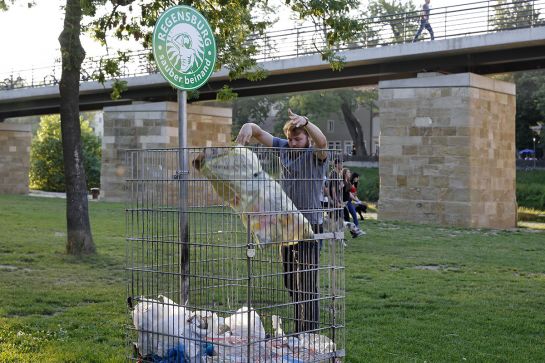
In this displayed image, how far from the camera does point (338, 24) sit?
1282cm

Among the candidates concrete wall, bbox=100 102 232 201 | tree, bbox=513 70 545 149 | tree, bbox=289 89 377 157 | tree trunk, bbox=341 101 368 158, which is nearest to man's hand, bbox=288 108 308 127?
concrete wall, bbox=100 102 232 201

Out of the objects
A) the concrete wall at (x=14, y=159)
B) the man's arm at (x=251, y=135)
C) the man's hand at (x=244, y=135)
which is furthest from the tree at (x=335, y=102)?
the man's hand at (x=244, y=135)

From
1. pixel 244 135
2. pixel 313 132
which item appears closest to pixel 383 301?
pixel 313 132

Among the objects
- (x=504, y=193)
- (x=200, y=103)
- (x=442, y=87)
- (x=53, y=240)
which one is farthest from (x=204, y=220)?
(x=200, y=103)

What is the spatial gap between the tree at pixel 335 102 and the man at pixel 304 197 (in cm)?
5599

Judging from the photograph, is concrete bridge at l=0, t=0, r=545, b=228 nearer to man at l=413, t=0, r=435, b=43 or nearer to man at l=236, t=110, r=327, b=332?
man at l=413, t=0, r=435, b=43

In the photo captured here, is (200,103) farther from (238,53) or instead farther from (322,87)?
(238,53)

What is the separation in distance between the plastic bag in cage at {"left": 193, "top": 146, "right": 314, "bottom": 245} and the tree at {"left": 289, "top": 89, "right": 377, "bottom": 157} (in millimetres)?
56595

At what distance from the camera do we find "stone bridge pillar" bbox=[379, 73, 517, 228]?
76.8 feet

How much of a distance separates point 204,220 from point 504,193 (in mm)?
20781

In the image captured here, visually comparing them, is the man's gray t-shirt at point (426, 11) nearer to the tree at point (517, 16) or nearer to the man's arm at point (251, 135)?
the tree at point (517, 16)

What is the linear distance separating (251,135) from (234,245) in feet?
3.49

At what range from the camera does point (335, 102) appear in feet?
207

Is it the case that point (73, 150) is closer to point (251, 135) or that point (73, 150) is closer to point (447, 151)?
point (251, 135)
